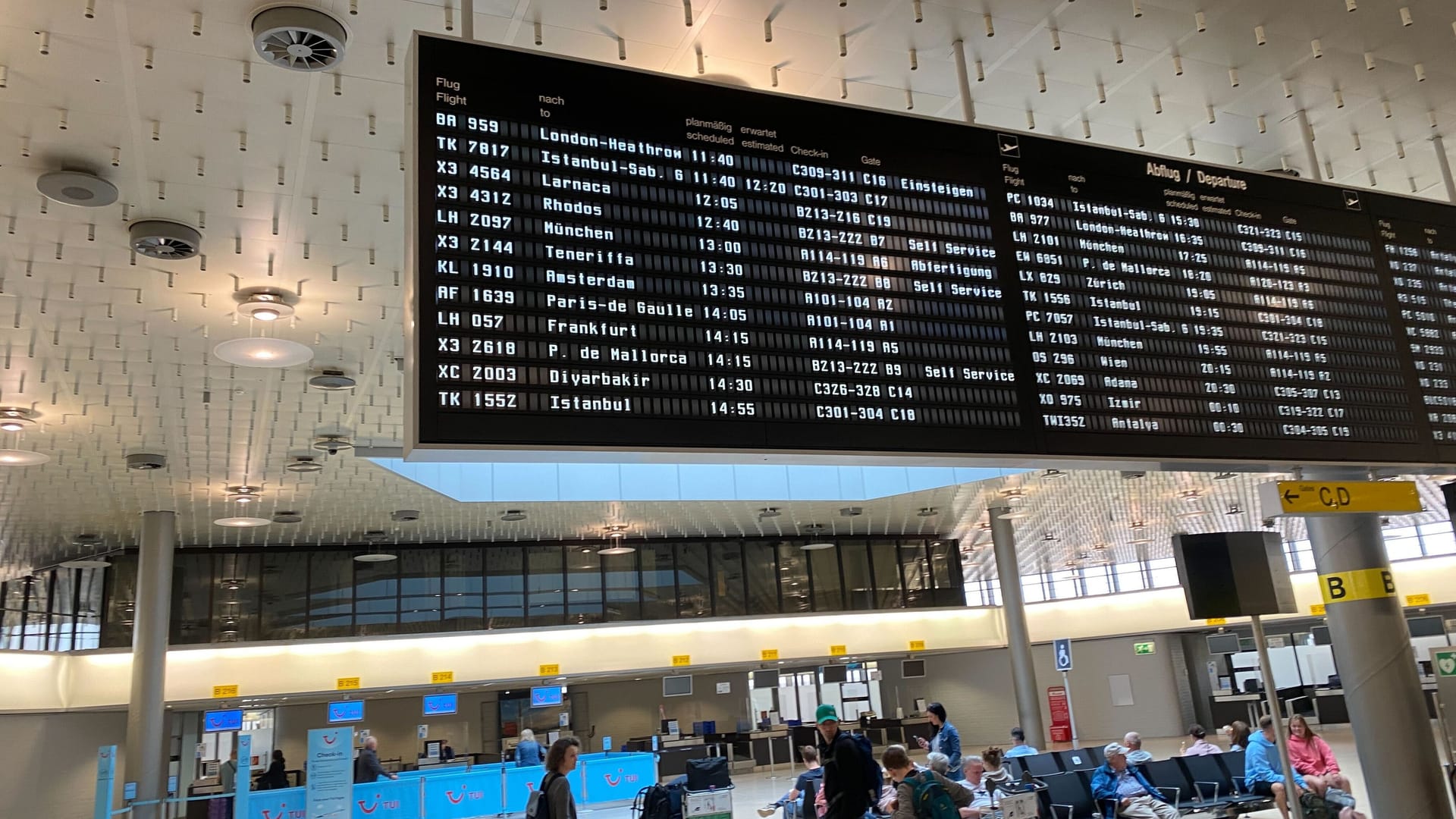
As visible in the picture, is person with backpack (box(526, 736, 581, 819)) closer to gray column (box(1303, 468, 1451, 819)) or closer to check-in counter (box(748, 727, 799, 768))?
gray column (box(1303, 468, 1451, 819))

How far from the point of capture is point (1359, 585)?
755cm

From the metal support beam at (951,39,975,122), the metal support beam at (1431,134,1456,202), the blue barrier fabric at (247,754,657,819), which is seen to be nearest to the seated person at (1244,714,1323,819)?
the metal support beam at (1431,134,1456,202)

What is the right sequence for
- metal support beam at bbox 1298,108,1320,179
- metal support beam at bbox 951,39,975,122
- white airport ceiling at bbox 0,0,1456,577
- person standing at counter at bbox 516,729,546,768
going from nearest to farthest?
white airport ceiling at bbox 0,0,1456,577, metal support beam at bbox 951,39,975,122, metal support beam at bbox 1298,108,1320,179, person standing at counter at bbox 516,729,546,768

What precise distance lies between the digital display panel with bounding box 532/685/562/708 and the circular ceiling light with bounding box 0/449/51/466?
1469cm

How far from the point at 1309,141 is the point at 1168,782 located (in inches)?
321

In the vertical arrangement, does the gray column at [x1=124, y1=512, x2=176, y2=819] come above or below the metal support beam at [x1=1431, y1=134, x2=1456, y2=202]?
below

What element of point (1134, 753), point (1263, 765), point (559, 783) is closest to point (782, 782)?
point (1134, 753)

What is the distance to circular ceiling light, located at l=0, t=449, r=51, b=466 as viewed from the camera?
11.9 m

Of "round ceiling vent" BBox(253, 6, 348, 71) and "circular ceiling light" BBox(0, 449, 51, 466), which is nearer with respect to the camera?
"round ceiling vent" BBox(253, 6, 348, 71)

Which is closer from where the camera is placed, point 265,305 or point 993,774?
point 265,305

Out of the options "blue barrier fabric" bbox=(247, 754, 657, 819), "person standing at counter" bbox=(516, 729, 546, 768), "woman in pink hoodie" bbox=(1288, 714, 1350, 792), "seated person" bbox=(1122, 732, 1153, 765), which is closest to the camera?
"woman in pink hoodie" bbox=(1288, 714, 1350, 792)

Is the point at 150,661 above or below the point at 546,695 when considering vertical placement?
above

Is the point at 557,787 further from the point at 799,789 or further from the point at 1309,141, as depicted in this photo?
the point at 1309,141

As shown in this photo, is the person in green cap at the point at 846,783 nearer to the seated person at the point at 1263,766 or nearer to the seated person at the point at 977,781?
the seated person at the point at 977,781
